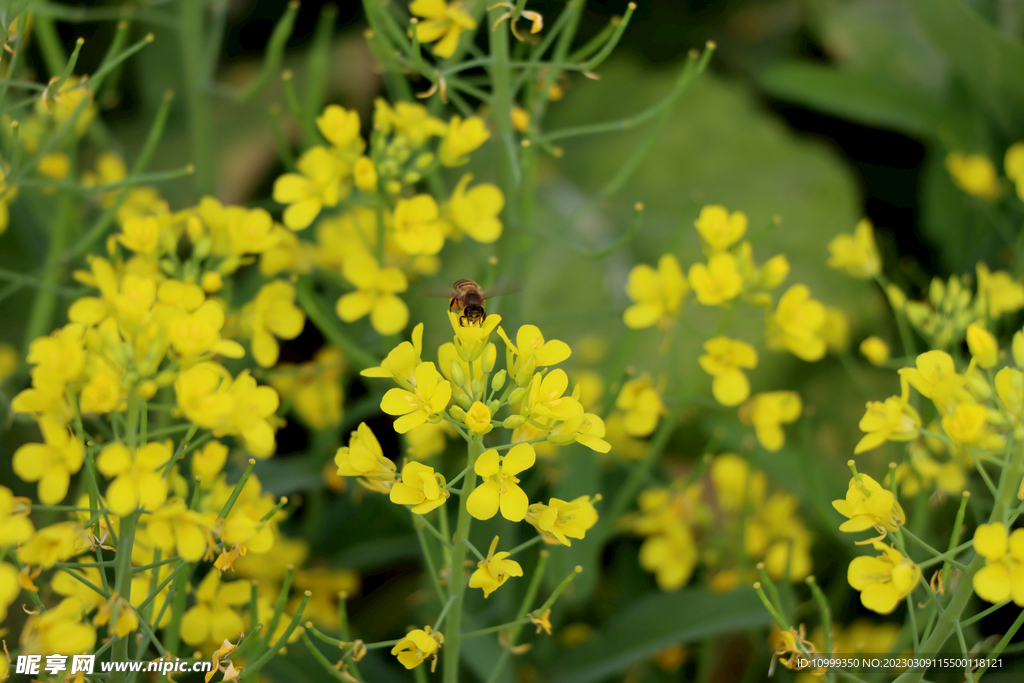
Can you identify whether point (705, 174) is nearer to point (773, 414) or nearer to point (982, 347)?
point (773, 414)

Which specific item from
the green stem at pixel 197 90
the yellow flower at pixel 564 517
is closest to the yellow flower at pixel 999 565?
the yellow flower at pixel 564 517

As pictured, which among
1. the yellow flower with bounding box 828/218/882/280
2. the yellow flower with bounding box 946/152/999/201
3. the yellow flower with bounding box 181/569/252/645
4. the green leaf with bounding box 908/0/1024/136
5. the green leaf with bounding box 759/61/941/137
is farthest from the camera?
the green leaf with bounding box 759/61/941/137

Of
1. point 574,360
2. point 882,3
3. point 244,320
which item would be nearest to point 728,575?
point 574,360

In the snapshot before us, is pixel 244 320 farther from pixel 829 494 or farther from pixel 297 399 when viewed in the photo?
pixel 829 494

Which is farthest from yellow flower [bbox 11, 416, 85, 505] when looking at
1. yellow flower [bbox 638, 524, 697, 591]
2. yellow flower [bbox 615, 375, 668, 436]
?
yellow flower [bbox 638, 524, 697, 591]

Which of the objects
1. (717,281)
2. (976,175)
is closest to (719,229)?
(717,281)

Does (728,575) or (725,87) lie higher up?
(725,87)

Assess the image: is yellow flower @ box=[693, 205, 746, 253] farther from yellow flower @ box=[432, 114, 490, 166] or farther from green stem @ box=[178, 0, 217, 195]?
green stem @ box=[178, 0, 217, 195]
